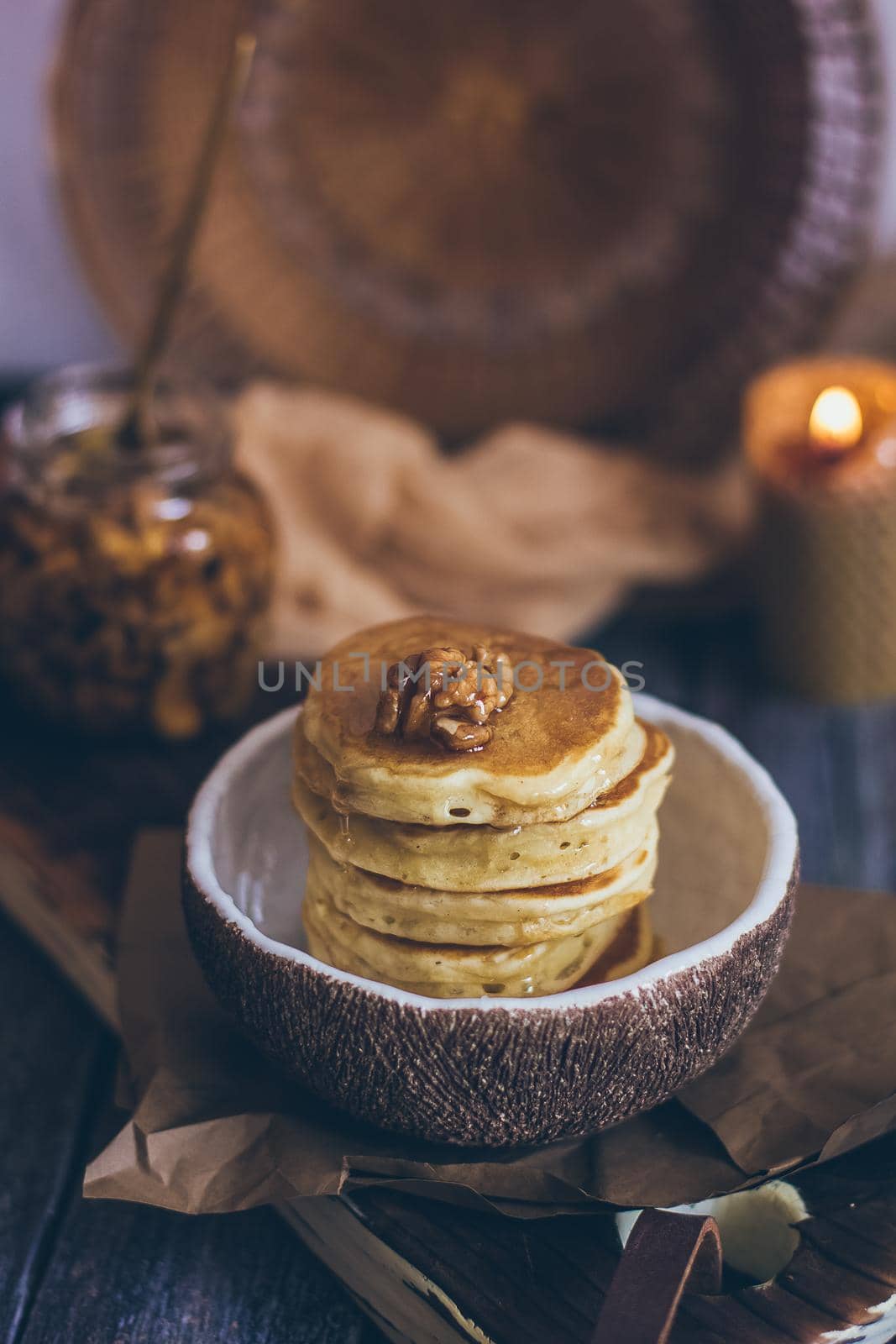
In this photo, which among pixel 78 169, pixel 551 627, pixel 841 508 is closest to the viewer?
pixel 841 508

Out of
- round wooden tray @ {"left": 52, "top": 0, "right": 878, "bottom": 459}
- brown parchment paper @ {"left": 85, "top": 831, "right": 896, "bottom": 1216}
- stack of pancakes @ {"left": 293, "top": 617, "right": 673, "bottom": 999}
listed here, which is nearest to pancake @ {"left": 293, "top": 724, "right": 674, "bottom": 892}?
stack of pancakes @ {"left": 293, "top": 617, "right": 673, "bottom": 999}

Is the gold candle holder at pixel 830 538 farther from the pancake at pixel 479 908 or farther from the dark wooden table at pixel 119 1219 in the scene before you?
the pancake at pixel 479 908

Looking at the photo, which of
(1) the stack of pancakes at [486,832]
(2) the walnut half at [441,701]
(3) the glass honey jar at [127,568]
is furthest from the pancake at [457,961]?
(3) the glass honey jar at [127,568]

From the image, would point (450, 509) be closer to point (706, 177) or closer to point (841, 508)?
point (841, 508)

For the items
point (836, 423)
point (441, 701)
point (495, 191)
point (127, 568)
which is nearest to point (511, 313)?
point (495, 191)

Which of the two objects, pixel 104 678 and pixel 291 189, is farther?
pixel 291 189

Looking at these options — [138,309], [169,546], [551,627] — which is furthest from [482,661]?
[138,309]

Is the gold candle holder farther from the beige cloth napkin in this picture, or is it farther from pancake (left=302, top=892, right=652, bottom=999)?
pancake (left=302, top=892, right=652, bottom=999)
